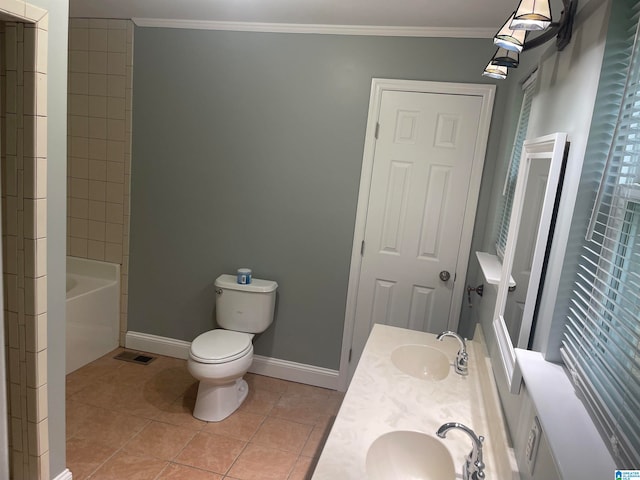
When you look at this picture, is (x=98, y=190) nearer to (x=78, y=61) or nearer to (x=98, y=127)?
(x=98, y=127)

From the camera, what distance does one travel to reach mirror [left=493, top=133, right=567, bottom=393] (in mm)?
1232

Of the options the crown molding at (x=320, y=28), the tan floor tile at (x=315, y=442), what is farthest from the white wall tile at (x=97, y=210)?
the tan floor tile at (x=315, y=442)

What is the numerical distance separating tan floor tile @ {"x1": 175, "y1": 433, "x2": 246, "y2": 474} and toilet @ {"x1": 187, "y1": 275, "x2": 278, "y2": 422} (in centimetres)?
18

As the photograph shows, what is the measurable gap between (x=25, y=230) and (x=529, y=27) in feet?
5.87

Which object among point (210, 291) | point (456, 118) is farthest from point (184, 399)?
point (456, 118)

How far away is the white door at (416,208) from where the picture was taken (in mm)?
2734

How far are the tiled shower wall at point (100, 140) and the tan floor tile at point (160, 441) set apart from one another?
1.17 metres

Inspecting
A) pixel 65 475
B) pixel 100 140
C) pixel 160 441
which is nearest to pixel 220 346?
pixel 160 441

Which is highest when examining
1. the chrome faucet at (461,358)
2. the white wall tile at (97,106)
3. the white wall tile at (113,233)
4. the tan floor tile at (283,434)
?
the white wall tile at (97,106)

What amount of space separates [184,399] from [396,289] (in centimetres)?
153

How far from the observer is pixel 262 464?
2332mm

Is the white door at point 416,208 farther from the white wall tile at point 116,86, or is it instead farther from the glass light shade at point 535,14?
the white wall tile at point 116,86

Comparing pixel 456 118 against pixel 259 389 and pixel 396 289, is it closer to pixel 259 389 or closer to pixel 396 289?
pixel 396 289

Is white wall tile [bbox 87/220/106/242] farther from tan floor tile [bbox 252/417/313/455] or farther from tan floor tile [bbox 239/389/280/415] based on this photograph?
tan floor tile [bbox 252/417/313/455]
